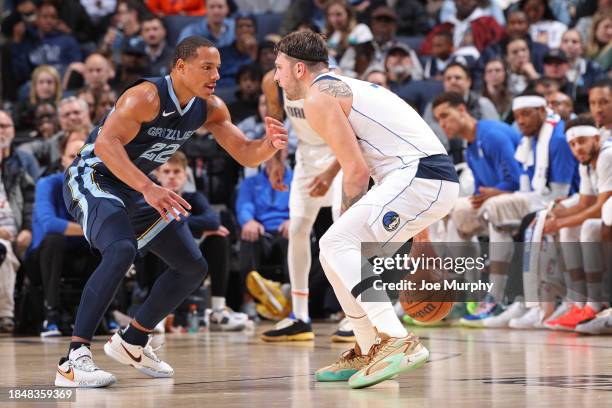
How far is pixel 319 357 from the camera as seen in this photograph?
22.1ft

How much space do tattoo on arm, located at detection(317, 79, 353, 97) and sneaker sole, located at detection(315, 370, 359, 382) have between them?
136cm

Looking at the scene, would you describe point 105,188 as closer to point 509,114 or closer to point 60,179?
point 60,179

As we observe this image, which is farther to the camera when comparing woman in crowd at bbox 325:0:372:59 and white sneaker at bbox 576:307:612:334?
woman in crowd at bbox 325:0:372:59

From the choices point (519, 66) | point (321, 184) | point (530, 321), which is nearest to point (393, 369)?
point (321, 184)

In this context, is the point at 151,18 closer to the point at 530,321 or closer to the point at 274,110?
the point at 274,110

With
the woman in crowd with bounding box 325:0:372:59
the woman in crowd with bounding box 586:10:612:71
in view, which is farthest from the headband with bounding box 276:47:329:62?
the woman in crowd with bounding box 586:10:612:71

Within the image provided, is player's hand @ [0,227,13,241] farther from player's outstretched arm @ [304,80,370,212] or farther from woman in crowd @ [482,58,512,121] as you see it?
woman in crowd @ [482,58,512,121]

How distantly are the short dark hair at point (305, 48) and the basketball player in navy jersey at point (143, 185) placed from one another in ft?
1.33

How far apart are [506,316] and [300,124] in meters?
2.62

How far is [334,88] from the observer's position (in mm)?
5227

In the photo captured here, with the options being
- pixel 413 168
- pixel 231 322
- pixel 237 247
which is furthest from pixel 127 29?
pixel 413 168

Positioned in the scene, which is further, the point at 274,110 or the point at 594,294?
the point at 594,294

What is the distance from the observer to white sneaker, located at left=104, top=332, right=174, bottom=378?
18.8 ft

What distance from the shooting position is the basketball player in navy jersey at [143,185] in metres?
5.31
